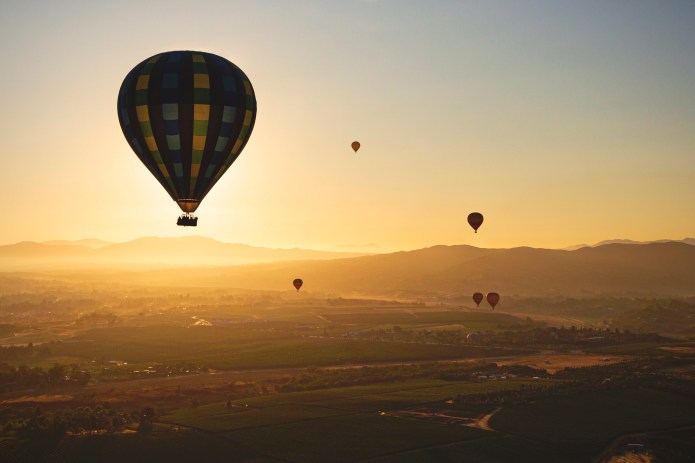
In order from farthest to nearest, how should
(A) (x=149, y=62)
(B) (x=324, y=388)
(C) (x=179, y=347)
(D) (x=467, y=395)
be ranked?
(C) (x=179, y=347)
(B) (x=324, y=388)
(D) (x=467, y=395)
(A) (x=149, y=62)

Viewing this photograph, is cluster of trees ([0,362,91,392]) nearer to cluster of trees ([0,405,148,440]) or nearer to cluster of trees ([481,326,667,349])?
cluster of trees ([0,405,148,440])

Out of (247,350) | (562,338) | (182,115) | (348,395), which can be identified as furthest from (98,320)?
(182,115)

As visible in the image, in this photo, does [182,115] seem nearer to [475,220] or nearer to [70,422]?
[70,422]

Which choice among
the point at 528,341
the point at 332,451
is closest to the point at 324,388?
the point at 332,451

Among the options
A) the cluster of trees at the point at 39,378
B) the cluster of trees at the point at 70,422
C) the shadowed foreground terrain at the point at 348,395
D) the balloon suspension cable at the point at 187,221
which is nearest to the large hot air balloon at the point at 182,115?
the balloon suspension cable at the point at 187,221

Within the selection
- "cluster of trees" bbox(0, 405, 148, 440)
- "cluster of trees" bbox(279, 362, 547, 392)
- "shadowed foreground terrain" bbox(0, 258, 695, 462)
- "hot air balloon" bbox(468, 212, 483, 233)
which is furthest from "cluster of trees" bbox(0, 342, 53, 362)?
"hot air balloon" bbox(468, 212, 483, 233)

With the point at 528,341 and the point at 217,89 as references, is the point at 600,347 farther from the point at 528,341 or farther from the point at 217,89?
the point at 217,89
